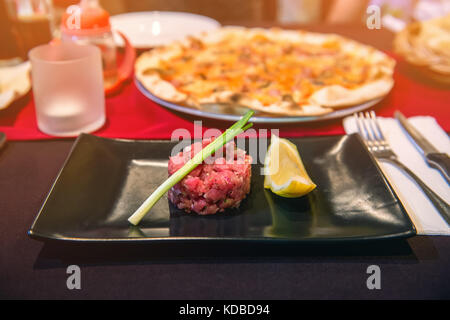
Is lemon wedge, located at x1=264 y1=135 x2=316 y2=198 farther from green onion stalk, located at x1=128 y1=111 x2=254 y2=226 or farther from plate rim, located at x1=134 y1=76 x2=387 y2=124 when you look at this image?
plate rim, located at x1=134 y1=76 x2=387 y2=124

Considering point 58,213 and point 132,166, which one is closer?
point 58,213

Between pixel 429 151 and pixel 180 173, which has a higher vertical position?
pixel 180 173

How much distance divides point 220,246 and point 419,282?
45cm

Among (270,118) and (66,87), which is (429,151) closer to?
(270,118)

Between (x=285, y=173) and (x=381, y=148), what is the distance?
49 cm

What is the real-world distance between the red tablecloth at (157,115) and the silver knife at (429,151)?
202mm

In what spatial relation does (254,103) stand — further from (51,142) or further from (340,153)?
(51,142)

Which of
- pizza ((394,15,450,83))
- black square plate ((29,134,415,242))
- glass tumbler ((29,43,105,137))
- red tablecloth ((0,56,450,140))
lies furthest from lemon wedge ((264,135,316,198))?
pizza ((394,15,450,83))

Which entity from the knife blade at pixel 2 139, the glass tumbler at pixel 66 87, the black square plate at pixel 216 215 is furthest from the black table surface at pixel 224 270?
the glass tumbler at pixel 66 87

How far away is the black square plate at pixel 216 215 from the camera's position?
3.20 feet

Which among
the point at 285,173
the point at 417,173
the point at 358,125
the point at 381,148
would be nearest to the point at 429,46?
the point at 358,125

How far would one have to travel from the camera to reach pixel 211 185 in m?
1.08
